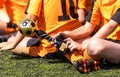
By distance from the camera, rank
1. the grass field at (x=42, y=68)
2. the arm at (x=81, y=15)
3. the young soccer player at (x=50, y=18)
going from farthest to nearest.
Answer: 1. the arm at (x=81, y=15)
2. the young soccer player at (x=50, y=18)
3. the grass field at (x=42, y=68)

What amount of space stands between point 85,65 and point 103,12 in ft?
1.83

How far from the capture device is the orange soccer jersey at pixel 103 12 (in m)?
3.65

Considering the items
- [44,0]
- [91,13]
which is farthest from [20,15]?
[91,13]

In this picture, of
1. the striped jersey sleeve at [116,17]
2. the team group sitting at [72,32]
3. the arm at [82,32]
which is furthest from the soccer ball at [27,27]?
the striped jersey sleeve at [116,17]

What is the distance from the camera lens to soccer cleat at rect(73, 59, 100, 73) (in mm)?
3476

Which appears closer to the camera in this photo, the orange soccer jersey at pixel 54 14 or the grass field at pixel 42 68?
the grass field at pixel 42 68

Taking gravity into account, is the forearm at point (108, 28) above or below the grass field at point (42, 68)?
above

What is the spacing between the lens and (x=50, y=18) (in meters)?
3.88

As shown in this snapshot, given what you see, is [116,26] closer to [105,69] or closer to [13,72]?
[105,69]

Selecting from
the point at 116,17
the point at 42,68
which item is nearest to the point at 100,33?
the point at 116,17

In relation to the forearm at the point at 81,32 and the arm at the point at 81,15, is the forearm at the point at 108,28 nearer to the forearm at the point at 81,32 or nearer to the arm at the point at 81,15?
the forearm at the point at 81,32

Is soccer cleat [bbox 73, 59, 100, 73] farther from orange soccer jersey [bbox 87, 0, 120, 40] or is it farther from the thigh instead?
orange soccer jersey [bbox 87, 0, 120, 40]

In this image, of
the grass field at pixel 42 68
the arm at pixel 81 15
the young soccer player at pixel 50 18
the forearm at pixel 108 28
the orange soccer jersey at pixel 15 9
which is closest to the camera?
the grass field at pixel 42 68

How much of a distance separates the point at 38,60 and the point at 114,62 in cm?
74
